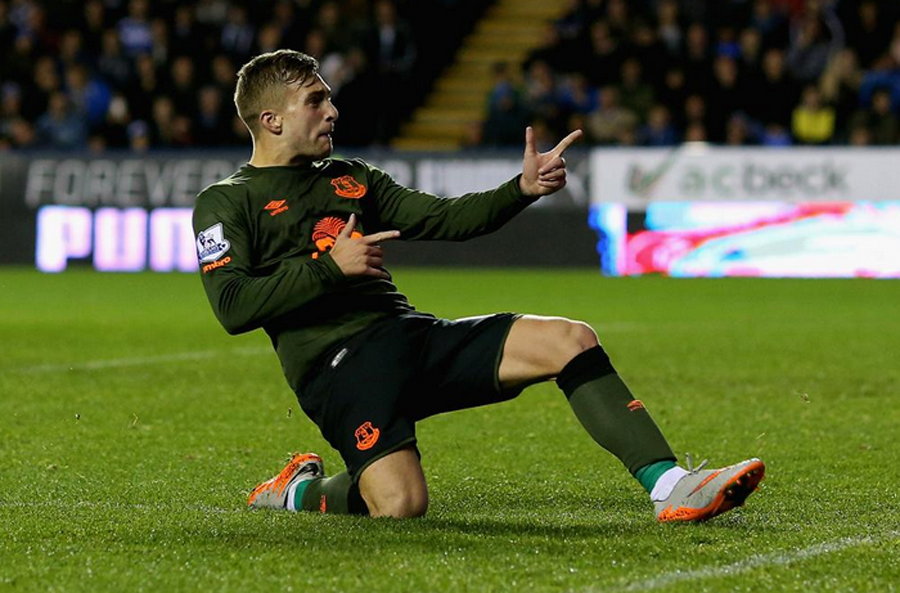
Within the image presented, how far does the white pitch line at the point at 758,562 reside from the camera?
4031 millimetres

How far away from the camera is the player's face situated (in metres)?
5.33

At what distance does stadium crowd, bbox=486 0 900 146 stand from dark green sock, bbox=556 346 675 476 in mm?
13462

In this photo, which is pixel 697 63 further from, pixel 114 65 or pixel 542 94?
pixel 114 65

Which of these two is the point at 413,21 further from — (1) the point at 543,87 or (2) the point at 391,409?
(2) the point at 391,409

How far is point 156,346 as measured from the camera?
11.0m

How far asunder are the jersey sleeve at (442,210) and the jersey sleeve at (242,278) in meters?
0.48

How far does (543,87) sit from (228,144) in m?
3.78

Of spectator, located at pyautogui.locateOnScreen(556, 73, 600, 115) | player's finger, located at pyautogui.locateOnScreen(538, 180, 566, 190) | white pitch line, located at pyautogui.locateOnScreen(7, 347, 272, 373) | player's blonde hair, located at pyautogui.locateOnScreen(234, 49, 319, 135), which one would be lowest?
white pitch line, located at pyautogui.locateOnScreen(7, 347, 272, 373)

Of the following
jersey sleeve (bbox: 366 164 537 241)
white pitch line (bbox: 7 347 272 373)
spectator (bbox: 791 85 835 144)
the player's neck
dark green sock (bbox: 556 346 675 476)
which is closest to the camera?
dark green sock (bbox: 556 346 675 476)

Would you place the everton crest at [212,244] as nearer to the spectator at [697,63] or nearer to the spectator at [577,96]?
the spectator at [697,63]

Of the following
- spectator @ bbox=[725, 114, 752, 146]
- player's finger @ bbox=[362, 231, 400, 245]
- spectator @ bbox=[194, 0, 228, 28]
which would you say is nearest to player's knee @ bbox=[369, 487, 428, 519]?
player's finger @ bbox=[362, 231, 400, 245]

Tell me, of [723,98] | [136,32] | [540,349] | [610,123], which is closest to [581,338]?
[540,349]

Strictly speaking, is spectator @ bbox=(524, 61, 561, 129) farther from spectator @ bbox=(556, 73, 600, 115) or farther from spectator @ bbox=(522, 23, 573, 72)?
spectator @ bbox=(522, 23, 573, 72)

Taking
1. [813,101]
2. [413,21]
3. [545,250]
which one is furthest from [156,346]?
Answer: [413,21]
